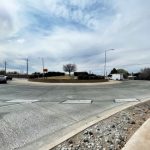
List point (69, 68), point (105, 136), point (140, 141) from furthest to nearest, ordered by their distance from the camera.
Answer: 1. point (69, 68)
2. point (105, 136)
3. point (140, 141)

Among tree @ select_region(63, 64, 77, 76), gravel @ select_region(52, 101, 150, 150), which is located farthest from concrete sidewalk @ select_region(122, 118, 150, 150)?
tree @ select_region(63, 64, 77, 76)

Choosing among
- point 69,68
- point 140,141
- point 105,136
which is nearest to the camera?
point 140,141

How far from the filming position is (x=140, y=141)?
4527mm

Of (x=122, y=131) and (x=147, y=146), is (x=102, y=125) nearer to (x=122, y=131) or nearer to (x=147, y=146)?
(x=122, y=131)

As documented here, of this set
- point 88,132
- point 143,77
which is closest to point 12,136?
point 88,132

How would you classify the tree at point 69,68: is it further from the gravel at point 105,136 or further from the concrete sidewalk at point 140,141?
the concrete sidewalk at point 140,141

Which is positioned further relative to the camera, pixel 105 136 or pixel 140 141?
pixel 105 136

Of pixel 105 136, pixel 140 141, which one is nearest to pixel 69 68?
pixel 105 136

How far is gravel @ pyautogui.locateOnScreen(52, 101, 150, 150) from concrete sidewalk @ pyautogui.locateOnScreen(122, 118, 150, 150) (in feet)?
0.43

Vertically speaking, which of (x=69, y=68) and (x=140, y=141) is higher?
(x=69, y=68)

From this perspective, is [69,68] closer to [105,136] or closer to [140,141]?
[105,136]

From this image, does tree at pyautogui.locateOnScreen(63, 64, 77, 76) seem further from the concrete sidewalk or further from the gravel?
the concrete sidewalk

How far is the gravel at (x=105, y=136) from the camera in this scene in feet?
14.1

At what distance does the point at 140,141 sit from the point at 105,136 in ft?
2.71
